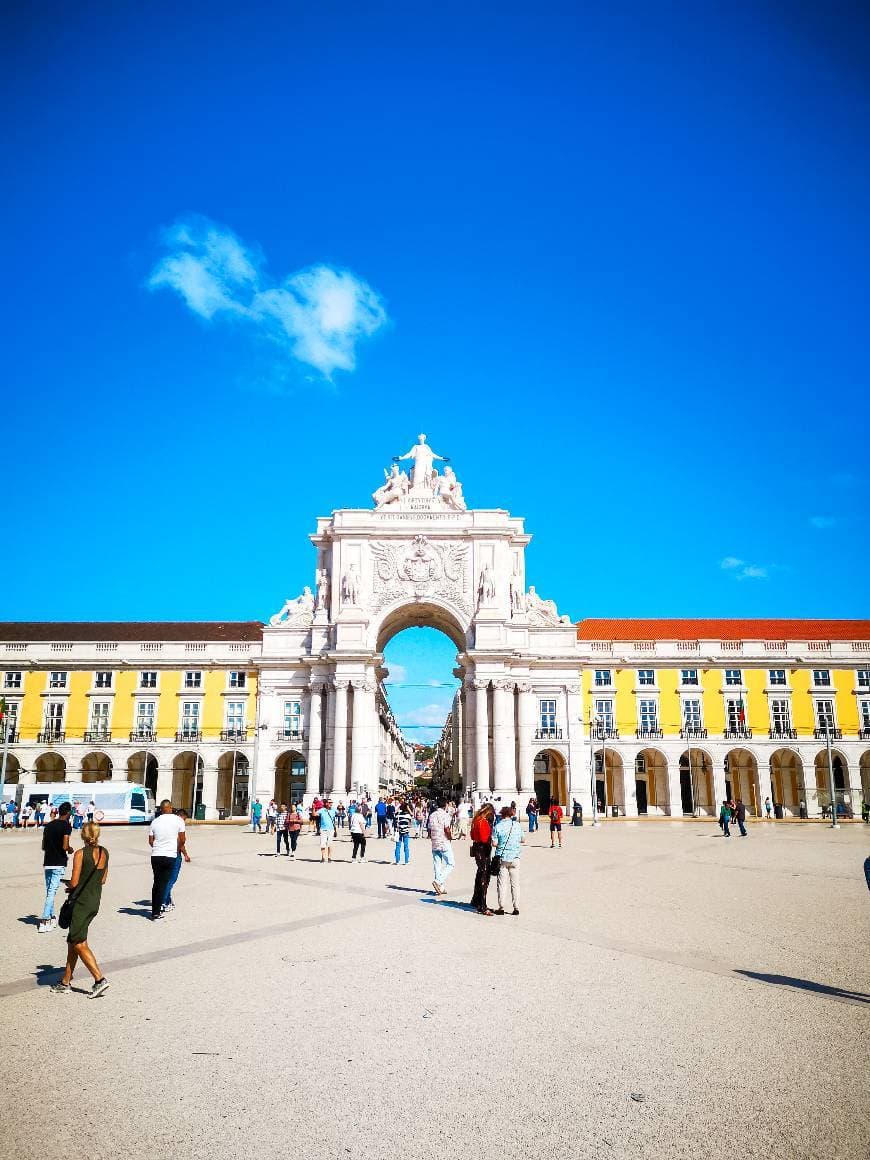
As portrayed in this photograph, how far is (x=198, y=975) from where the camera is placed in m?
8.81

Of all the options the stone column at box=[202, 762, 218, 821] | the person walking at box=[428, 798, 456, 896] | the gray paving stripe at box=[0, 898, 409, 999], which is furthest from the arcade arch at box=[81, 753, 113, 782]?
the gray paving stripe at box=[0, 898, 409, 999]

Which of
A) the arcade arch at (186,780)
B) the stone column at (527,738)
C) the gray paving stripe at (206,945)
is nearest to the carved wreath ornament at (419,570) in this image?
the stone column at (527,738)

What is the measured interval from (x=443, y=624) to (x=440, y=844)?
40.0 m

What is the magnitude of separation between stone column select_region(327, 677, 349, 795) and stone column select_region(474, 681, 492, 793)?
8342 mm

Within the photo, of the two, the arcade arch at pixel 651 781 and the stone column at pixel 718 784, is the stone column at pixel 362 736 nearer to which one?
the arcade arch at pixel 651 781

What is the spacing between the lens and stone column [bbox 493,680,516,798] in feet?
155

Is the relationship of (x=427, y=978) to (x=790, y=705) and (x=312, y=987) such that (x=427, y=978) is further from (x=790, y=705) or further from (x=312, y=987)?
(x=790, y=705)

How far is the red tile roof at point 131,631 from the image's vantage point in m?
56.9

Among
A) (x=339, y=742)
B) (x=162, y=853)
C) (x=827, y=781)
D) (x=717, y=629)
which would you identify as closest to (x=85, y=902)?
(x=162, y=853)

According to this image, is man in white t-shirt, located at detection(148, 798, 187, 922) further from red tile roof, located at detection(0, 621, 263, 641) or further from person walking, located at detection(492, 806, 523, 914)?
red tile roof, located at detection(0, 621, 263, 641)

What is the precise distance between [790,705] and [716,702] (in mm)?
5009

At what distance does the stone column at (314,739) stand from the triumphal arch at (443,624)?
0.07 m

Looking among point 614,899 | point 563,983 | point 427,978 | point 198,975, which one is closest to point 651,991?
point 563,983

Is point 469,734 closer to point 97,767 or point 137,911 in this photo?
point 97,767
